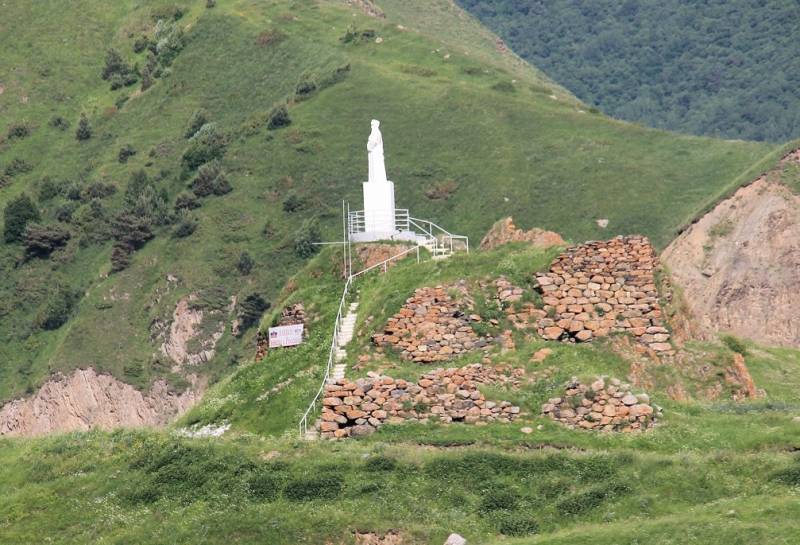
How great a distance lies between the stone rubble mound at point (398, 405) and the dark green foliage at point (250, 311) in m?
61.3

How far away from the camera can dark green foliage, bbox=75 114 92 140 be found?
13875cm

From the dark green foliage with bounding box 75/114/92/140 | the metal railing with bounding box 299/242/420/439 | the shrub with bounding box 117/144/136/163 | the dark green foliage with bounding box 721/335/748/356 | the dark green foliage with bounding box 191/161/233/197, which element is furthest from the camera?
the dark green foliage with bounding box 75/114/92/140

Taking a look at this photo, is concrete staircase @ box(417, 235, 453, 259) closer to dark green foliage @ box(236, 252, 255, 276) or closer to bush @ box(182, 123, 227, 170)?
dark green foliage @ box(236, 252, 255, 276)

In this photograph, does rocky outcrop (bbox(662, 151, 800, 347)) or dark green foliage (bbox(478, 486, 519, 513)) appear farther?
rocky outcrop (bbox(662, 151, 800, 347))

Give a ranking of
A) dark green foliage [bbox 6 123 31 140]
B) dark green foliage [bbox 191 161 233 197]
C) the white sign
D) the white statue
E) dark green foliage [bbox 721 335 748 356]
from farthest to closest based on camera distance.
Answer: dark green foliage [bbox 6 123 31 140] < dark green foliage [bbox 191 161 233 197] < the white statue < the white sign < dark green foliage [bbox 721 335 748 356]

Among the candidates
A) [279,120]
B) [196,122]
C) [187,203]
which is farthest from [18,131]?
[187,203]

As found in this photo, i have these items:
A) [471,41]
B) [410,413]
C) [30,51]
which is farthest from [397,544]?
[471,41]

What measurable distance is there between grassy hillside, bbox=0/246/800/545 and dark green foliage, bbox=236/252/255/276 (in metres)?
65.2

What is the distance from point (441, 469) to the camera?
3591cm

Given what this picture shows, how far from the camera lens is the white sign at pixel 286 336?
50.8 metres

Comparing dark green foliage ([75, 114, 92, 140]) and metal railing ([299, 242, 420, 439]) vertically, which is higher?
dark green foliage ([75, 114, 92, 140])

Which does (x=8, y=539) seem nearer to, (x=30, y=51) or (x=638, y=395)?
(x=638, y=395)

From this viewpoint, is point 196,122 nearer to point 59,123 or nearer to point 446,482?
point 59,123

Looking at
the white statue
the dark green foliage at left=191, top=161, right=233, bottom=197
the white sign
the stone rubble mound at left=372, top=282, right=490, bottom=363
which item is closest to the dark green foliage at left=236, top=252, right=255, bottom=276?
the dark green foliage at left=191, top=161, right=233, bottom=197
